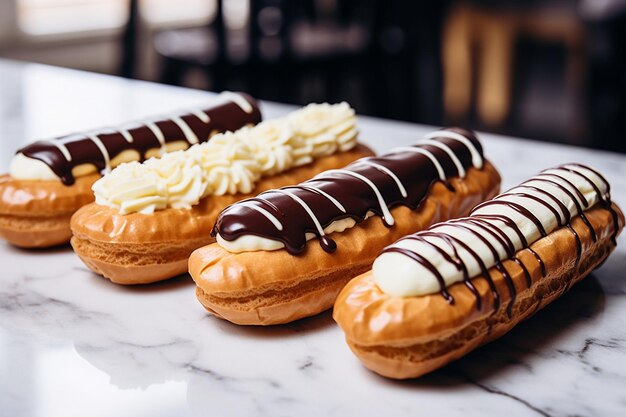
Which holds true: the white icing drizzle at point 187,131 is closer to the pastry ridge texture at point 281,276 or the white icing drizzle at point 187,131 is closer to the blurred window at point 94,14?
the pastry ridge texture at point 281,276

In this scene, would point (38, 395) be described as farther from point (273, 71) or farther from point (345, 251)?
point (273, 71)

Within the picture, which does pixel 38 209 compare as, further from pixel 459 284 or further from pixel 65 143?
pixel 459 284

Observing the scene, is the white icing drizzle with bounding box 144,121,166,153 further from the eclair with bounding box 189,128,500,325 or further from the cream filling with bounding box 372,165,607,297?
the cream filling with bounding box 372,165,607,297

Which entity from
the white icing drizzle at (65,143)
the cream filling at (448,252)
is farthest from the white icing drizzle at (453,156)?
the white icing drizzle at (65,143)

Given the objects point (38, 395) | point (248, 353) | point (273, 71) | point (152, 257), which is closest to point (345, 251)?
point (248, 353)

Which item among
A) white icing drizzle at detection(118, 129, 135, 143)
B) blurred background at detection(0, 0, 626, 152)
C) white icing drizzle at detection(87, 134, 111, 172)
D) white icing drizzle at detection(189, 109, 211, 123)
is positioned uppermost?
white icing drizzle at detection(189, 109, 211, 123)

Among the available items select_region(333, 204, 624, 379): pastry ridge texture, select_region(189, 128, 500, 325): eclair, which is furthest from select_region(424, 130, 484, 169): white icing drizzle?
Result: select_region(333, 204, 624, 379): pastry ridge texture

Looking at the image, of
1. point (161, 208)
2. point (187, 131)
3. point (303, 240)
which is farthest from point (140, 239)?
Answer: point (187, 131)
